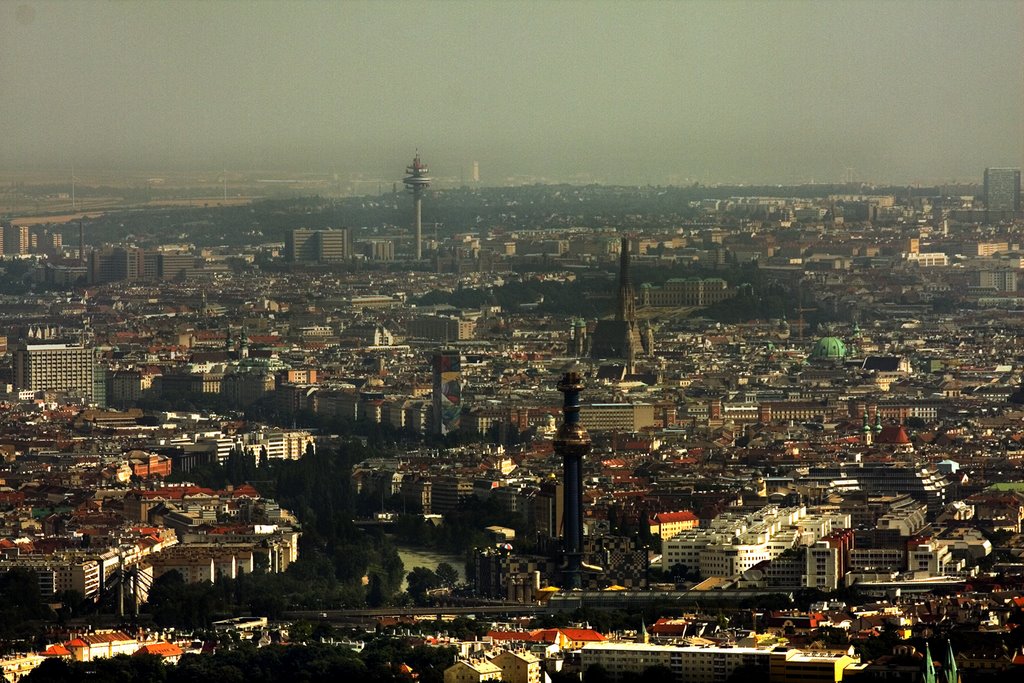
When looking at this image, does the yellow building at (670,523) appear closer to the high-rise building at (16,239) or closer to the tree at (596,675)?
the tree at (596,675)

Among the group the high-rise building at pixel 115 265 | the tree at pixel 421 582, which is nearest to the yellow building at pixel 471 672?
the tree at pixel 421 582

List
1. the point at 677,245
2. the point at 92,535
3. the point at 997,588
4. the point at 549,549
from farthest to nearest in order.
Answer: the point at 677,245
the point at 92,535
the point at 549,549
the point at 997,588

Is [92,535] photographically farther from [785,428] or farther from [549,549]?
[785,428]

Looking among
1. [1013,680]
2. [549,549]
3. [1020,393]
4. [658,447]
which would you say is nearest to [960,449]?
[658,447]

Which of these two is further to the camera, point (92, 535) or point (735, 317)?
point (735, 317)

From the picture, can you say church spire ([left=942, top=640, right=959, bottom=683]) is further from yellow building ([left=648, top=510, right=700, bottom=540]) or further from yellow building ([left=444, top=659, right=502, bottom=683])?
yellow building ([left=648, top=510, right=700, bottom=540])

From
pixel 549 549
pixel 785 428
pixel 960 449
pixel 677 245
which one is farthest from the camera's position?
pixel 677 245

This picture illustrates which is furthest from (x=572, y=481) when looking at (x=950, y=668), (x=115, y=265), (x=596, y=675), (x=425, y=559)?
(x=115, y=265)
